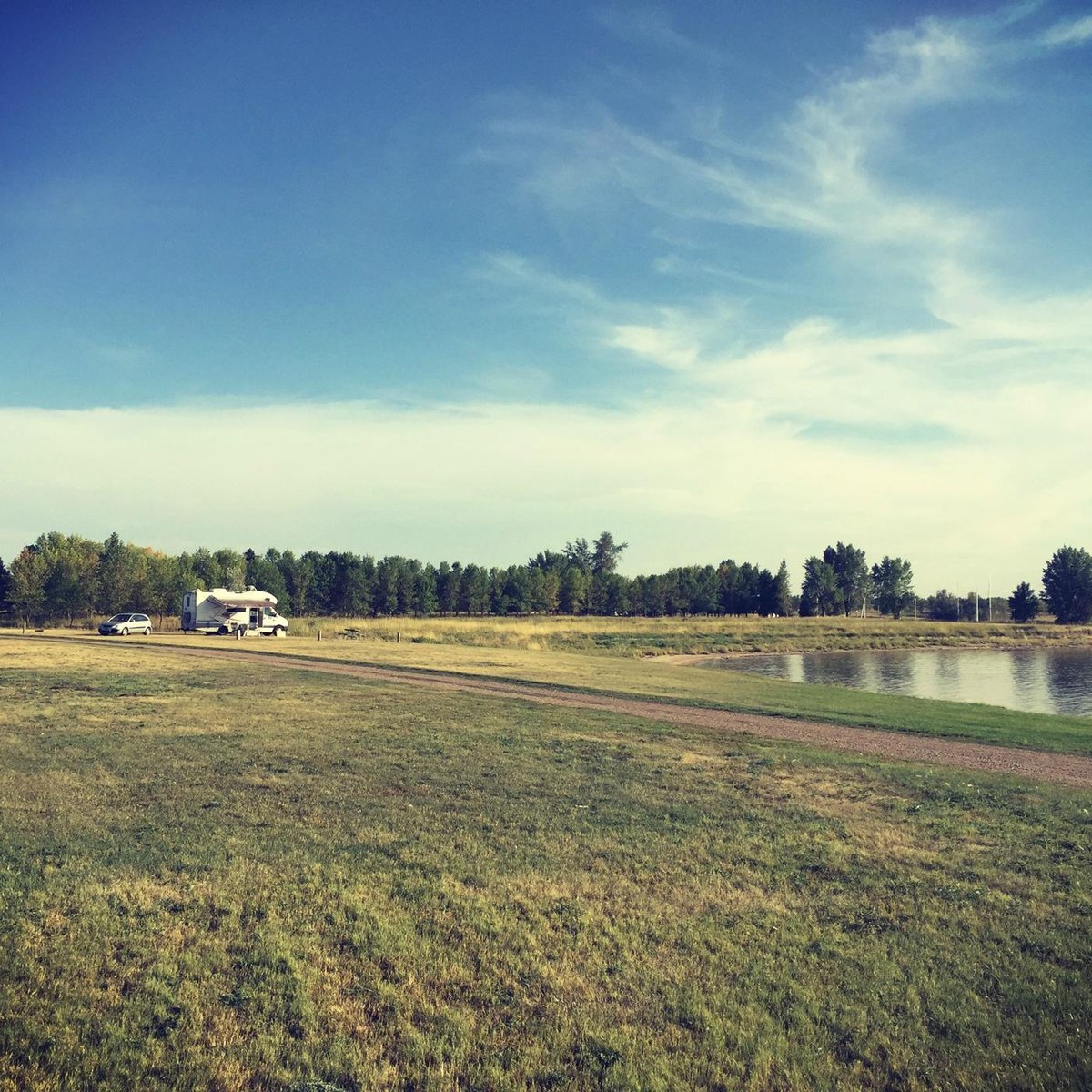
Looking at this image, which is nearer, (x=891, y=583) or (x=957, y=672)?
(x=957, y=672)

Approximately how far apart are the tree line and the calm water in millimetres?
67450

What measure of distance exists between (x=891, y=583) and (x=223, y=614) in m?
162

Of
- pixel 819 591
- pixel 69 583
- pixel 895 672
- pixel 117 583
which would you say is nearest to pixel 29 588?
pixel 69 583

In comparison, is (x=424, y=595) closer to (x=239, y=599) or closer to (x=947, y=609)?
(x=239, y=599)

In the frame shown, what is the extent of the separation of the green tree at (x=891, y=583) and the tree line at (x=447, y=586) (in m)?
0.30

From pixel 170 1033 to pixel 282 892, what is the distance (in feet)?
8.66

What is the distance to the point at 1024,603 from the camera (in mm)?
152250

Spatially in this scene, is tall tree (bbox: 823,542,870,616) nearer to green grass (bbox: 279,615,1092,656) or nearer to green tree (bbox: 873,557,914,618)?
green tree (bbox: 873,557,914,618)

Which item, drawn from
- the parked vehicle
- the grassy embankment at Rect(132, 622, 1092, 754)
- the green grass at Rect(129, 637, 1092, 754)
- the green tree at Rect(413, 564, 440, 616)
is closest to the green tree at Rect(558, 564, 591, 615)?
the green tree at Rect(413, 564, 440, 616)

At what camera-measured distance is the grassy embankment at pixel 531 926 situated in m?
5.71

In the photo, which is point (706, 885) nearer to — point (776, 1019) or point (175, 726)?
point (776, 1019)

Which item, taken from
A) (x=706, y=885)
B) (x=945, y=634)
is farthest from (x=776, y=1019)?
(x=945, y=634)

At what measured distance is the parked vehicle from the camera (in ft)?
218

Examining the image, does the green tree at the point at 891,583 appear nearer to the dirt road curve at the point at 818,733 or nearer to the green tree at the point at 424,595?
the green tree at the point at 424,595
